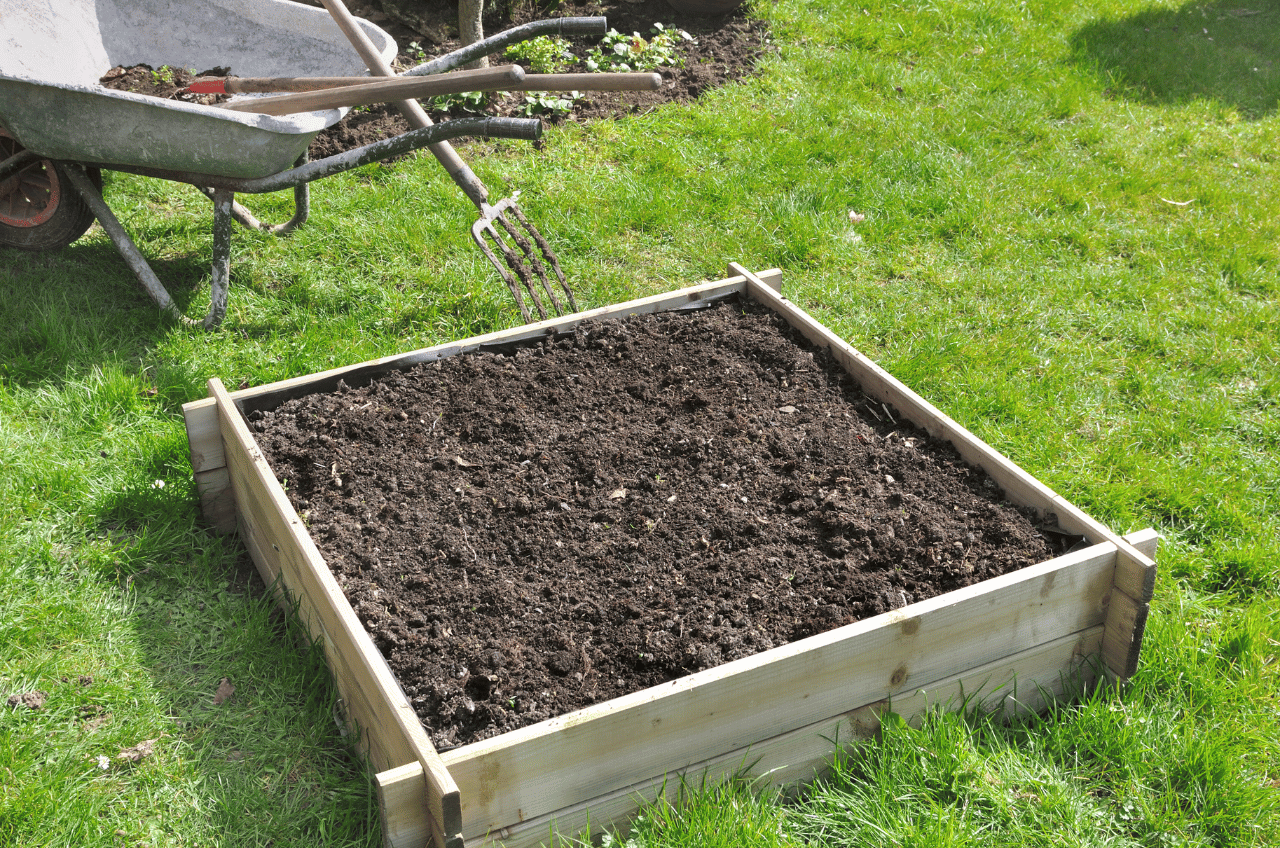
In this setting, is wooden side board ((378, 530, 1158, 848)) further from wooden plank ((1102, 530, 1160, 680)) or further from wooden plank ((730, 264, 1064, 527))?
wooden plank ((730, 264, 1064, 527))

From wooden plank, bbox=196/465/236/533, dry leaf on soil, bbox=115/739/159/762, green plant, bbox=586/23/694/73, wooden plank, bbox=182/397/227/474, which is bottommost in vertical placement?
dry leaf on soil, bbox=115/739/159/762

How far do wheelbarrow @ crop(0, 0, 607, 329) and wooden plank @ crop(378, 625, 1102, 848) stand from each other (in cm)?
181

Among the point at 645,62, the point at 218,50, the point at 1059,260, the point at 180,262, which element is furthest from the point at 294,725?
the point at 645,62

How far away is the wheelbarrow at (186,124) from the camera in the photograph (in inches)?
137

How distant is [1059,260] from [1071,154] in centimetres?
137

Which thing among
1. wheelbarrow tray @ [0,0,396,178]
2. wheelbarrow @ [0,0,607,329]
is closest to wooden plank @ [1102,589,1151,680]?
wheelbarrow @ [0,0,607,329]

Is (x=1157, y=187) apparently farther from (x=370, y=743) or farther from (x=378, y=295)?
(x=370, y=743)

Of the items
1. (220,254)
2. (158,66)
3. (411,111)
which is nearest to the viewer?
(220,254)

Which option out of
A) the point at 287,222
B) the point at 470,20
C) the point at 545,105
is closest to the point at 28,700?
the point at 287,222

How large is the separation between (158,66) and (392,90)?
2.06 m

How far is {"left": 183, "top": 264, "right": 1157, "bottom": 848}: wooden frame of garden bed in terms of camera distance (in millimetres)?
1943

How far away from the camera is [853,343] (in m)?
4.22

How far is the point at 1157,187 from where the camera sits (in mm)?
5543

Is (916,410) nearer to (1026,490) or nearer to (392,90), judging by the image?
(1026,490)
